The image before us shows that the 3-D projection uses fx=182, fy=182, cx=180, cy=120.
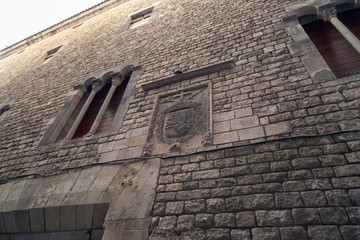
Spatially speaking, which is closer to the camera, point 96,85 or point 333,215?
point 333,215

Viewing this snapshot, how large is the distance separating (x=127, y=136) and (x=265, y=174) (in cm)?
215

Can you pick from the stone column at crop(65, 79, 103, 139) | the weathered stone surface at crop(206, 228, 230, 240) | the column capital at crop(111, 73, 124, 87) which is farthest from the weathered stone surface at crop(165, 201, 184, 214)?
the column capital at crop(111, 73, 124, 87)

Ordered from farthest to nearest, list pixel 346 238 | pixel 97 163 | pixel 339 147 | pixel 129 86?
pixel 129 86 → pixel 97 163 → pixel 339 147 → pixel 346 238

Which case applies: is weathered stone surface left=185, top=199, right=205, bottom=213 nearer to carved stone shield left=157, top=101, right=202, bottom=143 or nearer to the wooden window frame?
carved stone shield left=157, top=101, right=202, bottom=143

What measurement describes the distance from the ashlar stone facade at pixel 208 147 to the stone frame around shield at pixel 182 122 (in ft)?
0.07

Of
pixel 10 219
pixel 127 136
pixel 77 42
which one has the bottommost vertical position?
pixel 10 219

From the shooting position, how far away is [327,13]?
10.5 feet

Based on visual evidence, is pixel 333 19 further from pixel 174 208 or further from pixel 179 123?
pixel 174 208

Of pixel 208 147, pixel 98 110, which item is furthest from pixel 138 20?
pixel 208 147

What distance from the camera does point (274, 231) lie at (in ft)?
5.26

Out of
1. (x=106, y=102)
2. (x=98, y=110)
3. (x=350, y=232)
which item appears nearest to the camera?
(x=350, y=232)

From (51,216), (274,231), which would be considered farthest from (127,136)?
(274,231)

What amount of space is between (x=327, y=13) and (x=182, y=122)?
322 cm

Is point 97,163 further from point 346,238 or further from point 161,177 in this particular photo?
point 346,238
